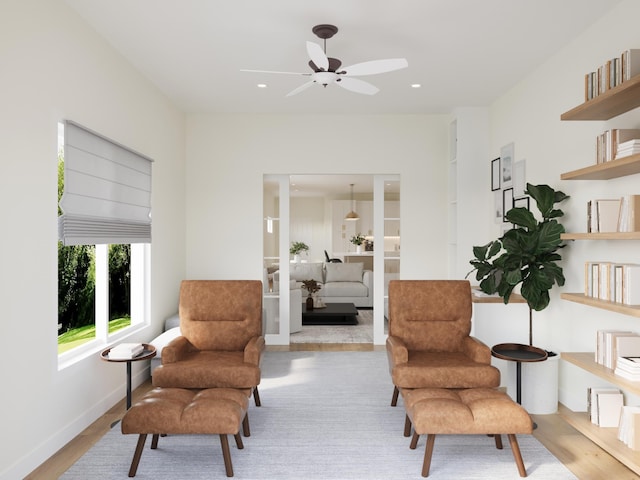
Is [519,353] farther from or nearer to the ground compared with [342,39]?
nearer to the ground

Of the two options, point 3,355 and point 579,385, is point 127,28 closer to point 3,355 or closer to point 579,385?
point 3,355

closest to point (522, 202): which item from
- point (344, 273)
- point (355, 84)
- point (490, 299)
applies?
point (490, 299)

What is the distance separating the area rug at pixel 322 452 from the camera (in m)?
2.66

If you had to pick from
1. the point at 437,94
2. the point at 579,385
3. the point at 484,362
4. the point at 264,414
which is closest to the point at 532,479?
the point at 484,362

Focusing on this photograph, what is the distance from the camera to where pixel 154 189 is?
183 inches

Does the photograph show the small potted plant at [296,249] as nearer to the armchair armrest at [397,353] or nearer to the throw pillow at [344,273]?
the throw pillow at [344,273]

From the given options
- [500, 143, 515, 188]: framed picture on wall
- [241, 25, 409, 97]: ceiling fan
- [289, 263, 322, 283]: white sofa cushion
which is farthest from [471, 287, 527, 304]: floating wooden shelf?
[289, 263, 322, 283]: white sofa cushion

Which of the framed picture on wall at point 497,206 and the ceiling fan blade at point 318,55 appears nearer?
the ceiling fan blade at point 318,55

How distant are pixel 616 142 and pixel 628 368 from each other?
1268mm

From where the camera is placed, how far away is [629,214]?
2607mm

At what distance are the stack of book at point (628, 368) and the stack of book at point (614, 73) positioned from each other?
5.06 ft

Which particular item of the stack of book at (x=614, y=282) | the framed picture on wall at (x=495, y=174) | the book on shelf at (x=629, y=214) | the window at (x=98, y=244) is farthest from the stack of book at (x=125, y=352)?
the framed picture on wall at (x=495, y=174)

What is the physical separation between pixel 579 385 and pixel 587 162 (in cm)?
165

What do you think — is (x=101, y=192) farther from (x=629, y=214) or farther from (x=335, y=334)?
(x=335, y=334)
